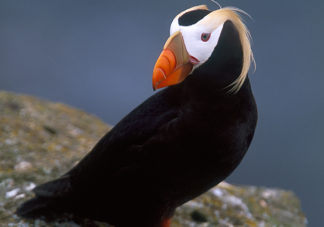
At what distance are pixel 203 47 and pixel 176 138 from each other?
0.48 metres

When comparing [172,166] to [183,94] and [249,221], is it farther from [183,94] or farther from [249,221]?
[249,221]

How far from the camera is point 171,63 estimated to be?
1.64 meters

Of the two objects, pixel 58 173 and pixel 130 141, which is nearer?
pixel 130 141

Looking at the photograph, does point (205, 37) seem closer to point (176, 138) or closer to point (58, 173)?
point (176, 138)

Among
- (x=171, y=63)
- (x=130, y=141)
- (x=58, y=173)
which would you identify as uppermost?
(x=171, y=63)

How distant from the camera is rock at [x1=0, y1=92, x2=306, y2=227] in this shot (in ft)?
7.89

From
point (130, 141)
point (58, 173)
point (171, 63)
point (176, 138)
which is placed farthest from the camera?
point (58, 173)

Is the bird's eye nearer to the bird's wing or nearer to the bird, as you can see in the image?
the bird

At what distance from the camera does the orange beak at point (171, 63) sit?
5.33 feet

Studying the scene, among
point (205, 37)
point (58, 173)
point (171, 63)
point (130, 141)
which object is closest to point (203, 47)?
point (205, 37)

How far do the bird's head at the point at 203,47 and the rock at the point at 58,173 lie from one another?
3.69 ft

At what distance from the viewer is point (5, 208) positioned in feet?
7.15

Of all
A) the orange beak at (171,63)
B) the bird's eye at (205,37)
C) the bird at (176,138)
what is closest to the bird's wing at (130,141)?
the bird at (176,138)

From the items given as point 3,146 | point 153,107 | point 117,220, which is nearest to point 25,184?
point 3,146
